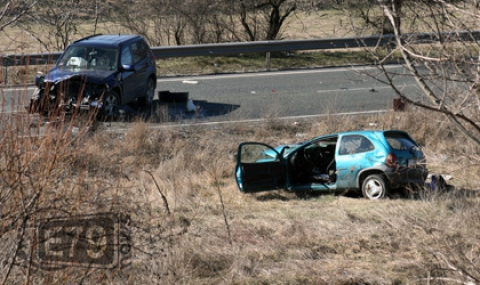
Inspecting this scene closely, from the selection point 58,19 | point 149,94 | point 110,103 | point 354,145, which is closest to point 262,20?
point 58,19

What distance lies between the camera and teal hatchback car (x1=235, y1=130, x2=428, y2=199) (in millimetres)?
10867

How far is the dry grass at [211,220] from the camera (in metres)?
5.58

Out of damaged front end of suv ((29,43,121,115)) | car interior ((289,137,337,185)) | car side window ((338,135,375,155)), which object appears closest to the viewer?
car side window ((338,135,375,155))

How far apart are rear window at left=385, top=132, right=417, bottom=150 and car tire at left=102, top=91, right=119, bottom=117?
20.7 ft

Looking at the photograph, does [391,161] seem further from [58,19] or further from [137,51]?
[58,19]

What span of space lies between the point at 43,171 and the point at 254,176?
5.96m

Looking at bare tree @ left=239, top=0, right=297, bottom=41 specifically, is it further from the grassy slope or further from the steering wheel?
the steering wheel

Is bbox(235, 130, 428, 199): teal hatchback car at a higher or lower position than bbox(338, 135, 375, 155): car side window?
lower

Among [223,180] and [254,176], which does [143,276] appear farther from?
[223,180]

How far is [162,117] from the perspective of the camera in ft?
50.2

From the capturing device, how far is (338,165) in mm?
11320

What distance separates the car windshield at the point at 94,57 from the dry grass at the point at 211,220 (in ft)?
7.72

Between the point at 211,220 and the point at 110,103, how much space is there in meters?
6.38

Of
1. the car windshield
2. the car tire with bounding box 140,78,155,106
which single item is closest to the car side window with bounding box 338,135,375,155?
the car windshield
